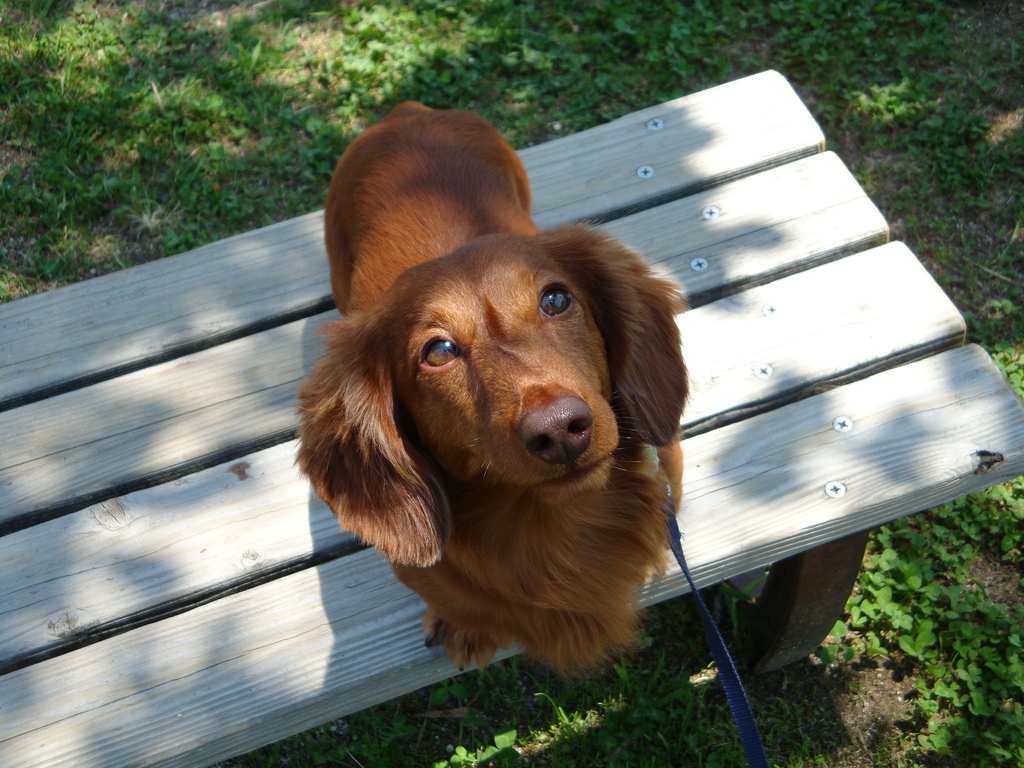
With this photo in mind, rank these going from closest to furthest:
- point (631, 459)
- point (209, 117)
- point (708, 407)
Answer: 1. point (631, 459)
2. point (708, 407)
3. point (209, 117)

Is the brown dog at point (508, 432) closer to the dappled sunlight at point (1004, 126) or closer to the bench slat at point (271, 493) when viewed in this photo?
the bench slat at point (271, 493)

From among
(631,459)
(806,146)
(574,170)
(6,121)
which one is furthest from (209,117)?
(631,459)

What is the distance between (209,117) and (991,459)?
11.7 ft

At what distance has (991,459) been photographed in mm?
2275

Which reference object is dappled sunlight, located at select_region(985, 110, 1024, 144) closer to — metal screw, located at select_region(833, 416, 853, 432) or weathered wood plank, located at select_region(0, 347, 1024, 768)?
weathered wood plank, located at select_region(0, 347, 1024, 768)

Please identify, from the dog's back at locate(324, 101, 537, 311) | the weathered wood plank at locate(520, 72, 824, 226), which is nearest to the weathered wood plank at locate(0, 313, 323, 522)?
the dog's back at locate(324, 101, 537, 311)

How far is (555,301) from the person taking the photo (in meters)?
1.91

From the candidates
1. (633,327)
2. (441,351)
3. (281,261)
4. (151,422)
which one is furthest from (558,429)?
(281,261)

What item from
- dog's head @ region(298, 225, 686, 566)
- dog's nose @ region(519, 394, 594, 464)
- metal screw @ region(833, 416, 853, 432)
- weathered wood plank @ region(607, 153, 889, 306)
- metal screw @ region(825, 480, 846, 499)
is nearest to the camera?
dog's nose @ region(519, 394, 594, 464)

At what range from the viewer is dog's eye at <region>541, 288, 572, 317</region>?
6.22 ft

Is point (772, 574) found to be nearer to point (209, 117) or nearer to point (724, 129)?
point (724, 129)

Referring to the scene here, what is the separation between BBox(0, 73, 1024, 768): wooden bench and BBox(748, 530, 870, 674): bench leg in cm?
1

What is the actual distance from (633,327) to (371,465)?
65cm

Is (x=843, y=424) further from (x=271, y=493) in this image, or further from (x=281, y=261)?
(x=281, y=261)
